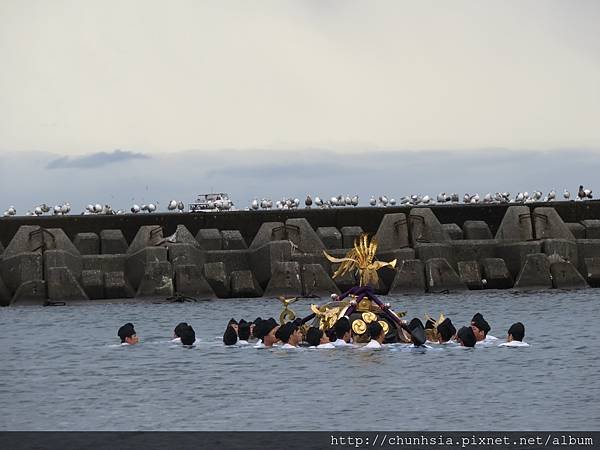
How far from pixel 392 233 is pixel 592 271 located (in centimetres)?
729

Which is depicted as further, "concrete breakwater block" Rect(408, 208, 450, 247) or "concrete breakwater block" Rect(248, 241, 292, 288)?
"concrete breakwater block" Rect(408, 208, 450, 247)

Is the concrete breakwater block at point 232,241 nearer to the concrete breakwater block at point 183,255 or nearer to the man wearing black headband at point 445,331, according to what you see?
the concrete breakwater block at point 183,255

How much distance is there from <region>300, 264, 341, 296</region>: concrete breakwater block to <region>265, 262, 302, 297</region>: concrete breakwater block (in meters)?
0.18

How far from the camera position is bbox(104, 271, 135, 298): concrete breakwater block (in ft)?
190

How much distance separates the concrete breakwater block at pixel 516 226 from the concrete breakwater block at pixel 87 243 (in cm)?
1436

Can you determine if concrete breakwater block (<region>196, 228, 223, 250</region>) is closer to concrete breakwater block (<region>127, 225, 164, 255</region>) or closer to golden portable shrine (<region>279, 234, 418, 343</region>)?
concrete breakwater block (<region>127, 225, 164, 255</region>)

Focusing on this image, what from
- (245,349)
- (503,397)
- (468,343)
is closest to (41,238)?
(245,349)

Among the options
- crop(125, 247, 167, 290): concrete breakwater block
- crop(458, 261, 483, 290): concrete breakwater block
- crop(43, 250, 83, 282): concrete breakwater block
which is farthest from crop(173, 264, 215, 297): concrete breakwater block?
crop(458, 261, 483, 290): concrete breakwater block

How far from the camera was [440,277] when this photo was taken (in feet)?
191

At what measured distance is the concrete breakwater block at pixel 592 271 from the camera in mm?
61188

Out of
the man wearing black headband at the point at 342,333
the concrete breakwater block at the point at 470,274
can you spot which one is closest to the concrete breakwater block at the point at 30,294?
the concrete breakwater block at the point at 470,274

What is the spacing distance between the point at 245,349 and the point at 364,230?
21.0 m
